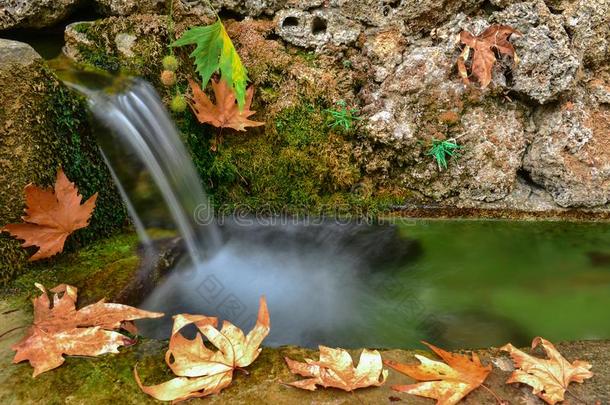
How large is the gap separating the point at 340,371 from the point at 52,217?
69.6 inches

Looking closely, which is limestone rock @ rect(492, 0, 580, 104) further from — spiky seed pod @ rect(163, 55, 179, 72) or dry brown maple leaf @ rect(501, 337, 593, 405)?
spiky seed pod @ rect(163, 55, 179, 72)

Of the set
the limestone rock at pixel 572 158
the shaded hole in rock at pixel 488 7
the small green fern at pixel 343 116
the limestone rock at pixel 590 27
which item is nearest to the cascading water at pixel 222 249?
the small green fern at pixel 343 116

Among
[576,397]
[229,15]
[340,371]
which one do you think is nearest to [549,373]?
[576,397]

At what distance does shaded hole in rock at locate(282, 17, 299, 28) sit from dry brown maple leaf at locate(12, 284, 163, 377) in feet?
8.91

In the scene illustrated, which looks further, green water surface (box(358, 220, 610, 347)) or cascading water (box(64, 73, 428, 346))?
cascading water (box(64, 73, 428, 346))

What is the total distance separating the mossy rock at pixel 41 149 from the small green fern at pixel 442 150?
240 centimetres

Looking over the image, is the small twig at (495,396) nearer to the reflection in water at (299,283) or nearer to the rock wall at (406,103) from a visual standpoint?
the reflection in water at (299,283)

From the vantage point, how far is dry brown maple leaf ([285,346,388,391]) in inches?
68.2

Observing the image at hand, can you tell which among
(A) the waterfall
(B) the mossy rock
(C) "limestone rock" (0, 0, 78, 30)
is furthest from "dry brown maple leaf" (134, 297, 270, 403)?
(C) "limestone rock" (0, 0, 78, 30)

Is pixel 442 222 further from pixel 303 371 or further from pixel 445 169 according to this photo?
pixel 303 371

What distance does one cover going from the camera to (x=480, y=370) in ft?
5.94

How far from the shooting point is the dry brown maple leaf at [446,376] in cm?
170

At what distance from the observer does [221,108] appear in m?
3.47

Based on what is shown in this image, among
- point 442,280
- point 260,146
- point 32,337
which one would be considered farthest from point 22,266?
point 442,280
